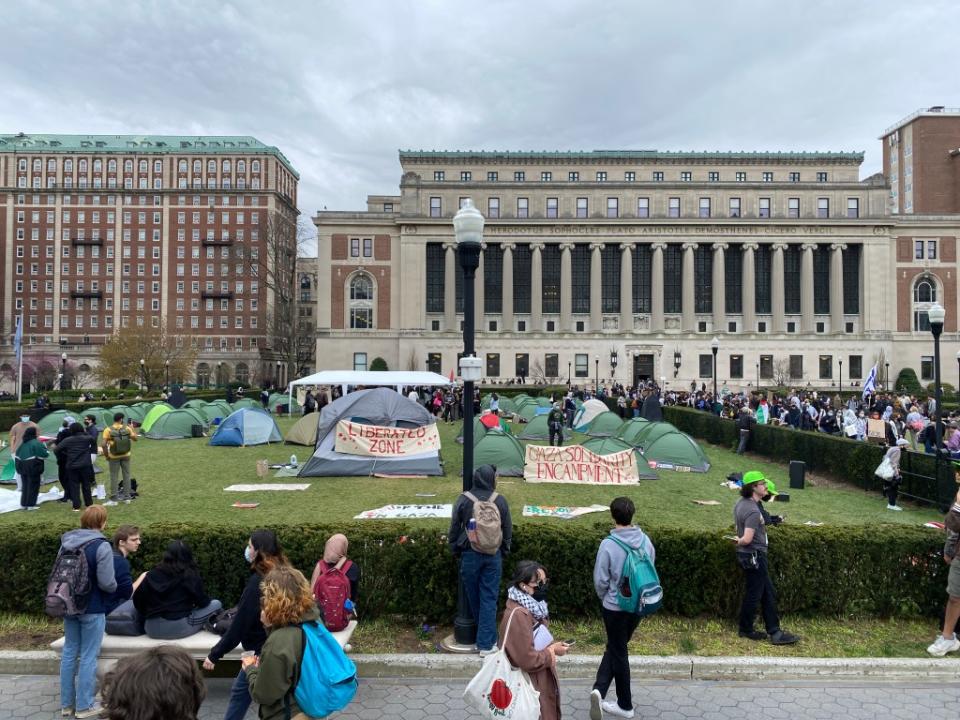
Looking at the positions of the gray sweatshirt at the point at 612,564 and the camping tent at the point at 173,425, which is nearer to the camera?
the gray sweatshirt at the point at 612,564

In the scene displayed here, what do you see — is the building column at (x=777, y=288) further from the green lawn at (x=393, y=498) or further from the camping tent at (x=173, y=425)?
the camping tent at (x=173, y=425)

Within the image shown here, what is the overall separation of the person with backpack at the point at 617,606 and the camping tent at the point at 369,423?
13011mm

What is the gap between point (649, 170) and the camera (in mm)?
75938

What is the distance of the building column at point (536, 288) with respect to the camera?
72.6 m

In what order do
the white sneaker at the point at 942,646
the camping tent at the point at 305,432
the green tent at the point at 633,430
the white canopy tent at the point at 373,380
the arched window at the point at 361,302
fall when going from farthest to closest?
the arched window at the point at 361,302
the white canopy tent at the point at 373,380
the camping tent at the point at 305,432
the green tent at the point at 633,430
the white sneaker at the point at 942,646

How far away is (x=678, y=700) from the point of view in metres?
6.30

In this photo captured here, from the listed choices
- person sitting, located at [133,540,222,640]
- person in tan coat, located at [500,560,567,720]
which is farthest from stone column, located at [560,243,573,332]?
person in tan coat, located at [500,560,567,720]

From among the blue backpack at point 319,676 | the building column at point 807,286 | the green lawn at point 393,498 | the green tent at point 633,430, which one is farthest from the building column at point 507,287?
the blue backpack at point 319,676

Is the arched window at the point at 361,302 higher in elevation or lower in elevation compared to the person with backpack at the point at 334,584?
higher

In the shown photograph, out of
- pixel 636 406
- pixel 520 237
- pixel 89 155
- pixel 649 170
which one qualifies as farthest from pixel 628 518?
pixel 89 155

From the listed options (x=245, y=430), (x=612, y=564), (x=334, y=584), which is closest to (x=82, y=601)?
(x=334, y=584)

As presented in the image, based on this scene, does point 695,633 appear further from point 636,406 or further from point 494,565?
point 636,406

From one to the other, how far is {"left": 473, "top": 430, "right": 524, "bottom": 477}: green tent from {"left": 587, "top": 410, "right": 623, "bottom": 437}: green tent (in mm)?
9796

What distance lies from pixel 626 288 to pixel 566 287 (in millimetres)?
6704
